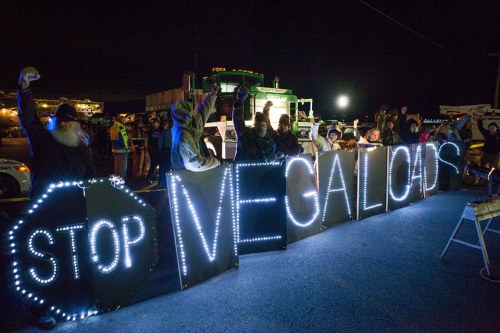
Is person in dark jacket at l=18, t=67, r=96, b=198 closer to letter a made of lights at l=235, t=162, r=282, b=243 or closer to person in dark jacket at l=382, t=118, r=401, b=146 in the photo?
letter a made of lights at l=235, t=162, r=282, b=243

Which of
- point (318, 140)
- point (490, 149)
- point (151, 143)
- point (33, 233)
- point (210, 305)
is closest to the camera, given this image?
point (33, 233)

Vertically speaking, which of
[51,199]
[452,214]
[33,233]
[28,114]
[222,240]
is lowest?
[452,214]

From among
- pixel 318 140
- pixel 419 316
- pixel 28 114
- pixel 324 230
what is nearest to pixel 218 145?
pixel 318 140

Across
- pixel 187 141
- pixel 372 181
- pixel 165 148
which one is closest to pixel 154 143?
pixel 165 148

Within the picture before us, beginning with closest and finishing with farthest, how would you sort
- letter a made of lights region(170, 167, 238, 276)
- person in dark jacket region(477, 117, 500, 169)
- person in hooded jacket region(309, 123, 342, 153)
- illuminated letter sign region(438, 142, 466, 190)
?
letter a made of lights region(170, 167, 238, 276) < person in hooded jacket region(309, 123, 342, 153) < illuminated letter sign region(438, 142, 466, 190) < person in dark jacket region(477, 117, 500, 169)

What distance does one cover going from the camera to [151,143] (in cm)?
1057

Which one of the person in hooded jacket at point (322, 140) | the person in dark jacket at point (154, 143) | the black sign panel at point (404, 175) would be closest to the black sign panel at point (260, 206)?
the person in hooded jacket at point (322, 140)

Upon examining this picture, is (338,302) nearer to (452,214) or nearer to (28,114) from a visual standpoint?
(28,114)

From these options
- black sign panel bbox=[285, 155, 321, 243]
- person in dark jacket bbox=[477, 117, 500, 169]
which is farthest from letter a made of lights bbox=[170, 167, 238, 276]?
person in dark jacket bbox=[477, 117, 500, 169]

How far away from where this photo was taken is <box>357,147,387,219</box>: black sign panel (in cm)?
643

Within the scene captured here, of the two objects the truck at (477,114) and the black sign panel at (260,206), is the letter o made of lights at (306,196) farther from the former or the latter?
the truck at (477,114)

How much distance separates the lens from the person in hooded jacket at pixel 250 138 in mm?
5396

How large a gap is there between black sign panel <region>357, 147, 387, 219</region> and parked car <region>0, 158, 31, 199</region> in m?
8.47

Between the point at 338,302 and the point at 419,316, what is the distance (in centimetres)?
→ 77
